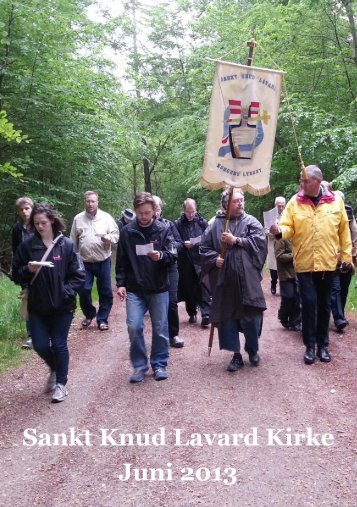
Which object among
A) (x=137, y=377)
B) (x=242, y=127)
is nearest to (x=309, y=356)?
(x=137, y=377)

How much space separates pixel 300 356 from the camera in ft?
17.3

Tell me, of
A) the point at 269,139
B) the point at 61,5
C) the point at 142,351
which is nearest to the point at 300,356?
the point at 142,351

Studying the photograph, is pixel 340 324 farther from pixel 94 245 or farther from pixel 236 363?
pixel 94 245

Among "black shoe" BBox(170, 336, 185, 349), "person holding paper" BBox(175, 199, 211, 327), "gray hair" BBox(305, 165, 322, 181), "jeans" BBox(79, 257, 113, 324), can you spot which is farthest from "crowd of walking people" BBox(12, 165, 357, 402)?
"jeans" BBox(79, 257, 113, 324)

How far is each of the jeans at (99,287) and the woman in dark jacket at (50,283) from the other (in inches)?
93.3

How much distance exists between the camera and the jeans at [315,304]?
489cm

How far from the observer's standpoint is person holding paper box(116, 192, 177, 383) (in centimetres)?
459

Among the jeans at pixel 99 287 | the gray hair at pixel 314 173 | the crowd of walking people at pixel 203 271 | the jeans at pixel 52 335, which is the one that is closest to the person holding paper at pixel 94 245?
the jeans at pixel 99 287

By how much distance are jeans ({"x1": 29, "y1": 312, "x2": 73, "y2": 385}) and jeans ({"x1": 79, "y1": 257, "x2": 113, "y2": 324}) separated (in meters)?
2.35

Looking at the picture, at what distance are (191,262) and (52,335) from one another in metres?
3.14

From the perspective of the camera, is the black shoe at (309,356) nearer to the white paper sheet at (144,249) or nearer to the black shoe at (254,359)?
the black shoe at (254,359)

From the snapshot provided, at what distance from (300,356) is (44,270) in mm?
3191

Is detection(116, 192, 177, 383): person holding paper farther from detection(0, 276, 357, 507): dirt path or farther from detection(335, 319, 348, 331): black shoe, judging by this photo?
detection(335, 319, 348, 331): black shoe

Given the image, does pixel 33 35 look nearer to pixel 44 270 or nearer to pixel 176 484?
pixel 44 270
